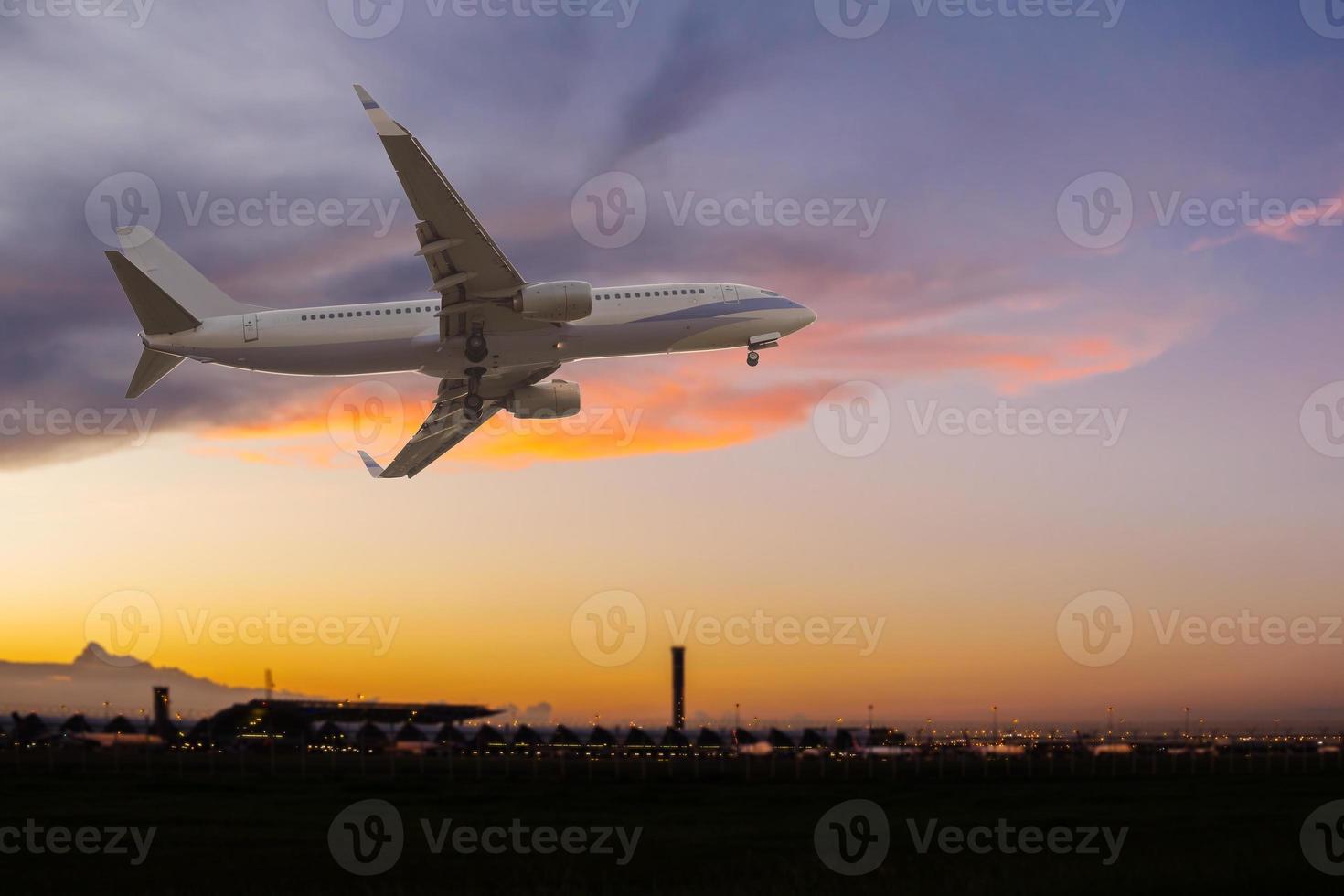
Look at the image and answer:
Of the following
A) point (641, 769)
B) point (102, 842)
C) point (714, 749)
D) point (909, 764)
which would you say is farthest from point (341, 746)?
point (102, 842)

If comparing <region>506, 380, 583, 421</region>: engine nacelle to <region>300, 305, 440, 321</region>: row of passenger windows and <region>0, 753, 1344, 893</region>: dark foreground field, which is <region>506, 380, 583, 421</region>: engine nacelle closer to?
<region>300, 305, 440, 321</region>: row of passenger windows

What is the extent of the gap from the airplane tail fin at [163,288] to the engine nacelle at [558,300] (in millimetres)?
14325

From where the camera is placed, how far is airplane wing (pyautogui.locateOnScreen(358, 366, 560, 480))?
71812 millimetres

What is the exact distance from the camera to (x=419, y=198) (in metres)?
57.6

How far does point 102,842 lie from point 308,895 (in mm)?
16620

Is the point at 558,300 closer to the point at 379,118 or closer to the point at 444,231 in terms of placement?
the point at 444,231

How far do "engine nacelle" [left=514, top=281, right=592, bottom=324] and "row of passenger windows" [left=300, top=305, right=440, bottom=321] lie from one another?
5.43 meters

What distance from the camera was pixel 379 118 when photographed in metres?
53.4

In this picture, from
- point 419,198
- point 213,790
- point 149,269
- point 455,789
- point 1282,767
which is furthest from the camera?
point 1282,767

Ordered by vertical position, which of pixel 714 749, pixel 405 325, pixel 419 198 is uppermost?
pixel 419 198

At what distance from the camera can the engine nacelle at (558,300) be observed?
62594 millimetres

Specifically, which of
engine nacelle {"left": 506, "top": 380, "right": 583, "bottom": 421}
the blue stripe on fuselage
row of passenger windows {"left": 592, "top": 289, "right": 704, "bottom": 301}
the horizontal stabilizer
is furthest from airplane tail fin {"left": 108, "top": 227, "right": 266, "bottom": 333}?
the blue stripe on fuselage

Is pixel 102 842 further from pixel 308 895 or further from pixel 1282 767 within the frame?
pixel 1282 767

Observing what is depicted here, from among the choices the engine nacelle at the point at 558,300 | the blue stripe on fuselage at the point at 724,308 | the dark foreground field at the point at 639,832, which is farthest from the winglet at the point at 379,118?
the dark foreground field at the point at 639,832
